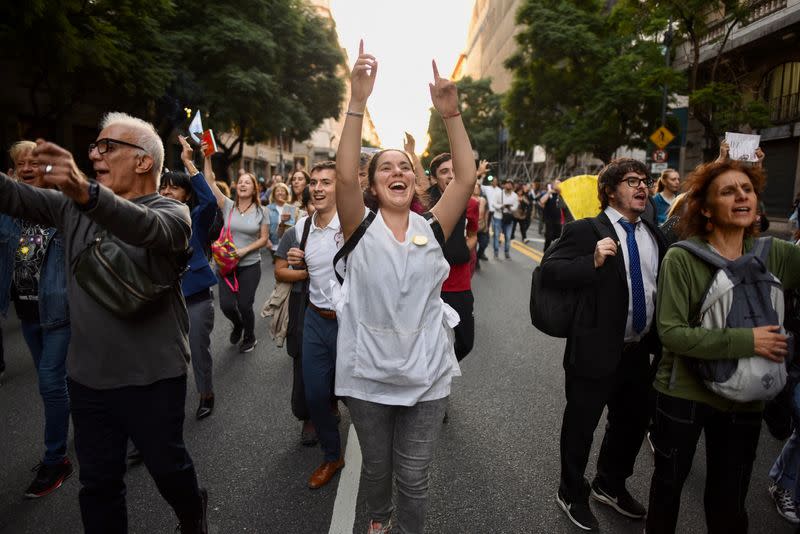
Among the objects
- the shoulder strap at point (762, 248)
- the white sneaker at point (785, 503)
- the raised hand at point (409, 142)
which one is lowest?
the white sneaker at point (785, 503)

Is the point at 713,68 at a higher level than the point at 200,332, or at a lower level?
higher

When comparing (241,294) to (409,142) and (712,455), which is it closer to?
(409,142)

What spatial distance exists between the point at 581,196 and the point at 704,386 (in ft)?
4.43

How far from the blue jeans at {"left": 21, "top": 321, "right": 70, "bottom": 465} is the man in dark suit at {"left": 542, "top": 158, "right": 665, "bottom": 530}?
2840mm

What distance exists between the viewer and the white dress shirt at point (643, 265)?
271 cm

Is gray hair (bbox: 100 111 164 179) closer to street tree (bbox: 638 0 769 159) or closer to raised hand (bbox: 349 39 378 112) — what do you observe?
raised hand (bbox: 349 39 378 112)

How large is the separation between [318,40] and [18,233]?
26.6 m

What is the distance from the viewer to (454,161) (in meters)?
2.38

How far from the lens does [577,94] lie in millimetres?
26625

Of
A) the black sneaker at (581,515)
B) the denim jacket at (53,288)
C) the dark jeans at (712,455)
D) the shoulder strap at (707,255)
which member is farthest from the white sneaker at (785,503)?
the denim jacket at (53,288)

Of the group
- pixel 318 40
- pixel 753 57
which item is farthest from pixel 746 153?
pixel 318 40

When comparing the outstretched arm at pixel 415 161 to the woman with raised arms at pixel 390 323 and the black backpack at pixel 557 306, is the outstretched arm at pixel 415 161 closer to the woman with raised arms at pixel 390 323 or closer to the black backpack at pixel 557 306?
the woman with raised arms at pixel 390 323

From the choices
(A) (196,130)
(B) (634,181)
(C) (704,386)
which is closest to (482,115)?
(A) (196,130)

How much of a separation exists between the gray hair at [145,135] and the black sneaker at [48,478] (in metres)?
2.11
